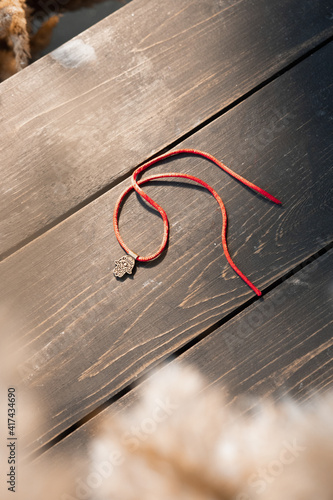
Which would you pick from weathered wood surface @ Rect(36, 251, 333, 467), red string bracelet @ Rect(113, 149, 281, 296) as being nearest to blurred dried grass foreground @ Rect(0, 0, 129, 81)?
red string bracelet @ Rect(113, 149, 281, 296)

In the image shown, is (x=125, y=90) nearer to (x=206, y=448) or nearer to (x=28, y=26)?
(x=28, y=26)

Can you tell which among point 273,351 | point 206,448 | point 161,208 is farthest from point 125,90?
point 206,448

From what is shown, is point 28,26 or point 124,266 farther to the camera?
point 28,26

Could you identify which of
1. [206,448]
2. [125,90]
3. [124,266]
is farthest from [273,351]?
[125,90]

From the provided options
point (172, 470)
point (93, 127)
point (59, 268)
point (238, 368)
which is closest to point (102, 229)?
point (59, 268)

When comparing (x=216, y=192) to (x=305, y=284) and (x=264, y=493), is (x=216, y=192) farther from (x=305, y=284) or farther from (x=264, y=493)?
(x=264, y=493)

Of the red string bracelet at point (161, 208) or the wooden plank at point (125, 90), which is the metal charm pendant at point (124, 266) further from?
the wooden plank at point (125, 90)

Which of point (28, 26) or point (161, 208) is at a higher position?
point (28, 26)

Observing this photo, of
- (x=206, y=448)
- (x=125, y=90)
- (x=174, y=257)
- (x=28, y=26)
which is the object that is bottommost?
(x=206, y=448)
